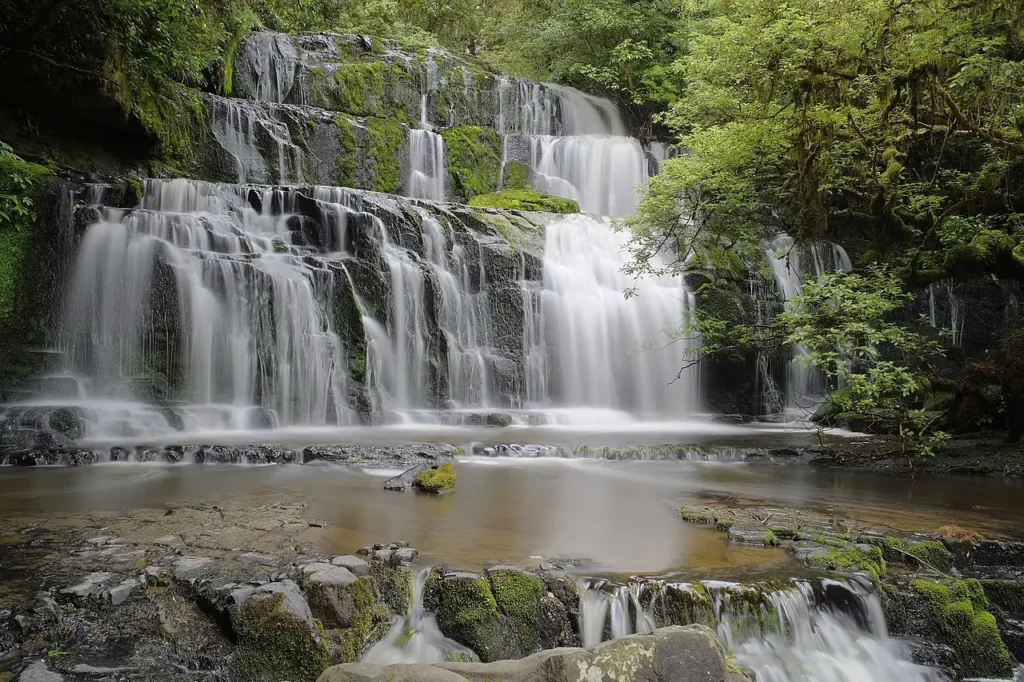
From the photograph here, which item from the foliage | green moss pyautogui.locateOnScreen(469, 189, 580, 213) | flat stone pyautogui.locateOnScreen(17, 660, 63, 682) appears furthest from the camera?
green moss pyautogui.locateOnScreen(469, 189, 580, 213)

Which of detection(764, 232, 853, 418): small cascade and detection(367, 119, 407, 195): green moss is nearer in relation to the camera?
detection(764, 232, 853, 418): small cascade

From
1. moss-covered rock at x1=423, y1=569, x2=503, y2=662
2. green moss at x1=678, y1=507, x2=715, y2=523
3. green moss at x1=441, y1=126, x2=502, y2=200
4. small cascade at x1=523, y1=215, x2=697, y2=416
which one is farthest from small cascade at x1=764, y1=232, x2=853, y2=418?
moss-covered rock at x1=423, y1=569, x2=503, y2=662

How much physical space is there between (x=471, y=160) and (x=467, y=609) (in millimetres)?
17395

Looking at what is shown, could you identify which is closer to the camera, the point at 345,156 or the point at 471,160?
the point at 345,156

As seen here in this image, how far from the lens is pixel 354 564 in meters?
4.25

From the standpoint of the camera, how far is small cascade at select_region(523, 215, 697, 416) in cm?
1438

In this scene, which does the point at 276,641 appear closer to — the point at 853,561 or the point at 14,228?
the point at 853,561

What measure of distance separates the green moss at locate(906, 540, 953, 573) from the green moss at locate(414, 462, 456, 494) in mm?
3963

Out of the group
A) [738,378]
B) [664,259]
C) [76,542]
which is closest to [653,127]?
[664,259]

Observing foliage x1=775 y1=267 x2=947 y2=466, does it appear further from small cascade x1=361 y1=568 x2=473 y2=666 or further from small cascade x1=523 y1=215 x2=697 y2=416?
small cascade x1=361 y1=568 x2=473 y2=666

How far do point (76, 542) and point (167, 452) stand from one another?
13.4ft

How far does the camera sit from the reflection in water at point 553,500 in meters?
4.96

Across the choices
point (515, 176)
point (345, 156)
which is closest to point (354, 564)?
point (345, 156)

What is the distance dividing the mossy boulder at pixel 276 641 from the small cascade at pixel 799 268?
1280cm
